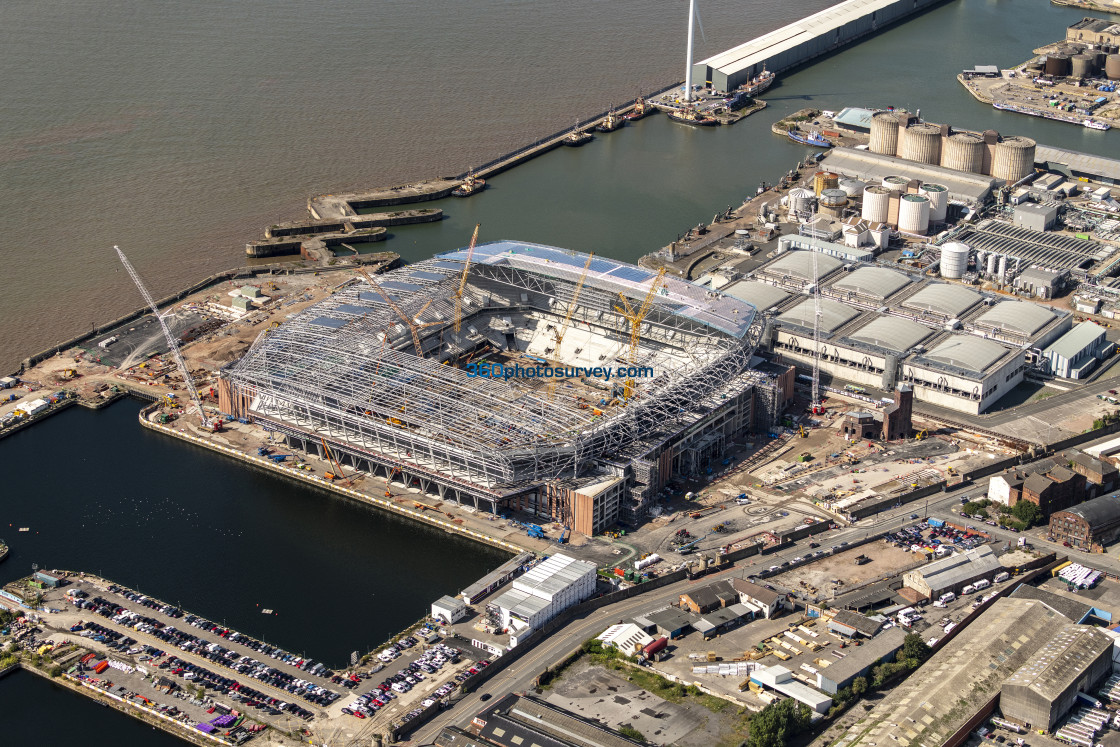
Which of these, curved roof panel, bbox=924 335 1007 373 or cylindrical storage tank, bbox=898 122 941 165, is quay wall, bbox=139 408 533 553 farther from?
cylindrical storage tank, bbox=898 122 941 165

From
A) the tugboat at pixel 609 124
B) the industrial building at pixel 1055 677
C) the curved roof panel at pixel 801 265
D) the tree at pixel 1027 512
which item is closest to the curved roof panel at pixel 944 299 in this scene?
the curved roof panel at pixel 801 265

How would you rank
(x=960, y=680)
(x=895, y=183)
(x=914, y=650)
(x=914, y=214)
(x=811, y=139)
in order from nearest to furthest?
(x=960, y=680) < (x=914, y=650) < (x=914, y=214) < (x=895, y=183) < (x=811, y=139)

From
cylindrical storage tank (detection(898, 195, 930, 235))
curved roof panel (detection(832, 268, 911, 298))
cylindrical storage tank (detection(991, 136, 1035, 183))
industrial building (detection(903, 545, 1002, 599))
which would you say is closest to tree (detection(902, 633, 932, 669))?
industrial building (detection(903, 545, 1002, 599))

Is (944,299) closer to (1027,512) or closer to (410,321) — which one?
(1027,512)

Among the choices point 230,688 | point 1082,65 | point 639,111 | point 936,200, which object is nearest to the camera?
point 230,688

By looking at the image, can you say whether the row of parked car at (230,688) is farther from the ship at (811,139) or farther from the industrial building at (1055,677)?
the ship at (811,139)

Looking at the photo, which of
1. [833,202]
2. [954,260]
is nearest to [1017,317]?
[954,260]

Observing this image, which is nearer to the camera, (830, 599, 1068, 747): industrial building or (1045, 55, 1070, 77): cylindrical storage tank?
(830, 599, 1068, 747): industrial building

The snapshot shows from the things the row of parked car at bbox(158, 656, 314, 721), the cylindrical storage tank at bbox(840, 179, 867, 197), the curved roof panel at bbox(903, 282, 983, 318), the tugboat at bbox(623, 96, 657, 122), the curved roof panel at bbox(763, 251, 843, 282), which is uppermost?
the tugboat at bbox(623, 96, 657, 122)
